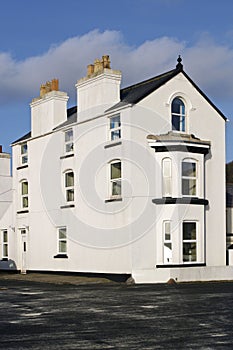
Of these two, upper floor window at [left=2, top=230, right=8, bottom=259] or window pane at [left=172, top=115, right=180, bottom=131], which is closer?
window pane at [left=172, top=115, right=180, bottom=131]

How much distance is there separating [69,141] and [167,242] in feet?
27.0

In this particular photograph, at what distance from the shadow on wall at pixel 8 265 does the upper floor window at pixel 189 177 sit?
1332 cm

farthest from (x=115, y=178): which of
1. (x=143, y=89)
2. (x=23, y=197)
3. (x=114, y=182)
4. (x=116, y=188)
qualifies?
(x=23, y=197)

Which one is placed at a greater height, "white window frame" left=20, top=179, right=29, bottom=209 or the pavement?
"white window frame" left=20, top=179, right=29, bottom=209

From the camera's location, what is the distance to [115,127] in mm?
28938

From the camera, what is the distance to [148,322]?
44.0 feet

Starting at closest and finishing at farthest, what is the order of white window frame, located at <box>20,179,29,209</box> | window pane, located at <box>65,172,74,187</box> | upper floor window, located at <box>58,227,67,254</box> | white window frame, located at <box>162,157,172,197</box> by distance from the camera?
white window frame, located at <box>162,157,172,197</box>, window pane, located at <box>65,172,74,187</box>, upper floor window, located at <box>58,227,67,254</box>, white window frame, located at <box>20,179,29,209</box>

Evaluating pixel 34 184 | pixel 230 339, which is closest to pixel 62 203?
pixel 34 184

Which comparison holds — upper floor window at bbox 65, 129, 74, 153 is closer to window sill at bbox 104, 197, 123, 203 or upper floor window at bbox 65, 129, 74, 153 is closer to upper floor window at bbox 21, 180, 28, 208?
window sill at bbox 104, 197, 123, 203

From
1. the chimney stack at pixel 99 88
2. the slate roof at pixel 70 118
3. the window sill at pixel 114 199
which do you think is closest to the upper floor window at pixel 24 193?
the slate roof at pixel 70 118

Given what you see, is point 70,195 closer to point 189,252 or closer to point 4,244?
point 189,252

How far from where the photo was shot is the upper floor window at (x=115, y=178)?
93.7ft

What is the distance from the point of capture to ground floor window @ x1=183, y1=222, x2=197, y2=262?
92.3 feet

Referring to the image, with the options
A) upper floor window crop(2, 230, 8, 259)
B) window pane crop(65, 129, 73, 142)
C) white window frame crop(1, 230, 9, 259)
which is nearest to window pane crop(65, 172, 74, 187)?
window pane crop(65, 129, 73, 142)
